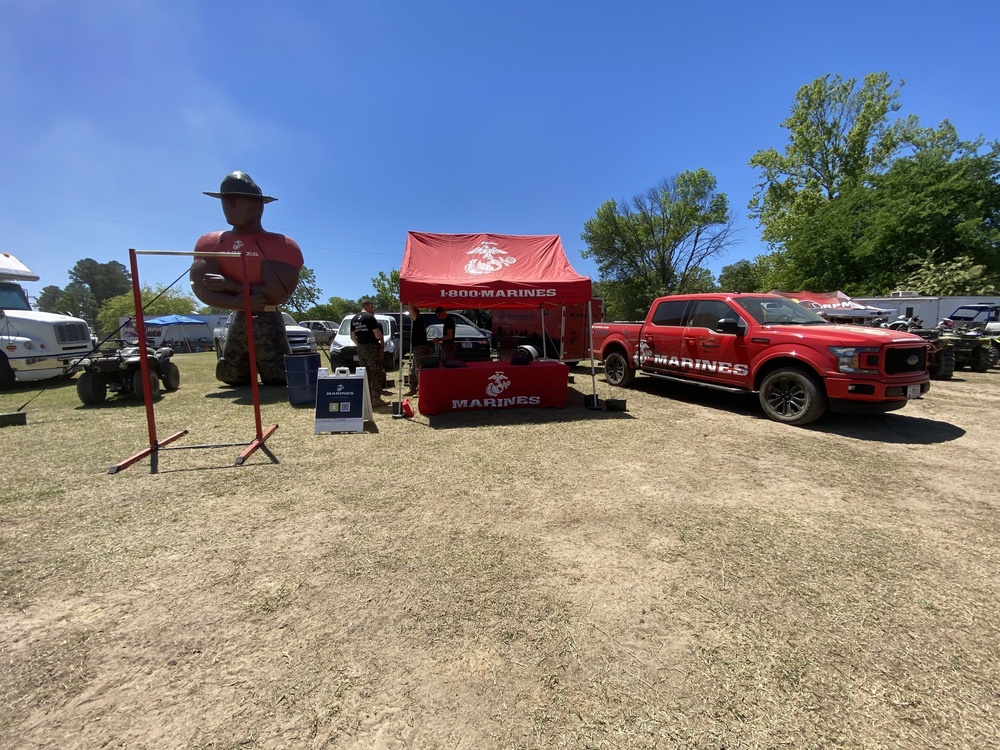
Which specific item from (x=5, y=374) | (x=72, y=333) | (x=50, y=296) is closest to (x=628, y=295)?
(x=72, y=333)

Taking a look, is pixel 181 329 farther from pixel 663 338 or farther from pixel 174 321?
pixel 663 338

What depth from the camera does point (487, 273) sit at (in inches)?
285

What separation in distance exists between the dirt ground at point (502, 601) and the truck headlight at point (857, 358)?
1.23 m

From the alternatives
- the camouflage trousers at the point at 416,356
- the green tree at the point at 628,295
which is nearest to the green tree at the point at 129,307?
the green tree at the point at 628,295

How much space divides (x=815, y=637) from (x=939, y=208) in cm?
3278

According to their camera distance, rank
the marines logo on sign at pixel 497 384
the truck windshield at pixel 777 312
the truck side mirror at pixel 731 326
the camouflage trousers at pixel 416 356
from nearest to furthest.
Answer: the truck side mirror at pixel 731 326
the truck windshield at pixel 777 312
the marines logo on sign at pixel 497 384
the camouflage trousers at pixel 416 356

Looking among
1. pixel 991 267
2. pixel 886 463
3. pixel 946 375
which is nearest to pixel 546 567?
pixel 886 463

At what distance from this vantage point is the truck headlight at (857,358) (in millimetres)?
5645

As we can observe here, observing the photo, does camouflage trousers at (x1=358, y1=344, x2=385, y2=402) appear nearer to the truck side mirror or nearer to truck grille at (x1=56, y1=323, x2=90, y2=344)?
the truck side mirror

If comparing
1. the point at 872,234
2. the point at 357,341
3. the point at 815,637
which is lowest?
the point at 815,637

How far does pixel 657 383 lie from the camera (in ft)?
33.7

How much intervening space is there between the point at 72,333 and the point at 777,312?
1581 cm

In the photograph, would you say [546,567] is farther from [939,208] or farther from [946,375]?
[939,208]

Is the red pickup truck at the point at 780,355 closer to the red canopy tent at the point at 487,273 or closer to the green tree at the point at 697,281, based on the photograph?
the red canopy tent at the point at 487,273
